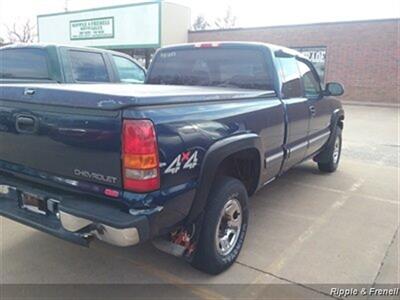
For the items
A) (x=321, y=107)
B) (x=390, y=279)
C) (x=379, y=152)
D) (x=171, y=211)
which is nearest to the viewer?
(x=171, y=211)

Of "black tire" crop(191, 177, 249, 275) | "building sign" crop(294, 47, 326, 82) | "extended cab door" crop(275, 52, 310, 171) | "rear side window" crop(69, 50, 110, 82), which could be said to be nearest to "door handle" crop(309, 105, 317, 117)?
"extended cab door" crop(275, 52, 310, 171)

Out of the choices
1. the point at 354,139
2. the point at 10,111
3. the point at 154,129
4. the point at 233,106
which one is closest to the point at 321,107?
the point at 233,106

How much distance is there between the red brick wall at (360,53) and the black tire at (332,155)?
49.1ft

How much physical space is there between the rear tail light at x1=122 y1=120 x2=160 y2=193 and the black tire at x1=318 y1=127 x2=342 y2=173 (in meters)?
4.42

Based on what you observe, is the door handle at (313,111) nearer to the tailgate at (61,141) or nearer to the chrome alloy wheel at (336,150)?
the chrome alloy wheel at (336,150)

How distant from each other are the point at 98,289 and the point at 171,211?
3.09 ft

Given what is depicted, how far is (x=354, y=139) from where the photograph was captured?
996 cm

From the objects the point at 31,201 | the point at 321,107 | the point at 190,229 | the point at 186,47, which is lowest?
the point at 190,229

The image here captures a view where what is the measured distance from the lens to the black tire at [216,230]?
9.79 ft

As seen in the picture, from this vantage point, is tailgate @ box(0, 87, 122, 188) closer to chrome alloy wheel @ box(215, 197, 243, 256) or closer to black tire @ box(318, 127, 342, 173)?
chrome alloy wheel @ box(215, 197, 243, 256)

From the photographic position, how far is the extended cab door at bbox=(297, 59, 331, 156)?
4980mm

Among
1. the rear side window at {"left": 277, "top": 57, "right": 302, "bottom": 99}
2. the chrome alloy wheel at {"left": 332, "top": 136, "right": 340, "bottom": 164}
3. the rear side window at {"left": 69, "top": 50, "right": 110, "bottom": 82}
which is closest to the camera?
the rear side window at {"left": 277, "top": 57, "right": 302, "bottom": 99}

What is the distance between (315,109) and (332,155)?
60.0 inches

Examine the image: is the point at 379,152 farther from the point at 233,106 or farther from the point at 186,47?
the point at 233,106
